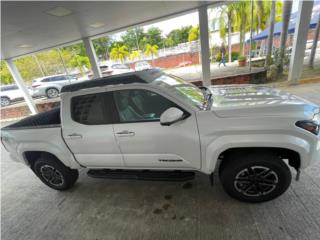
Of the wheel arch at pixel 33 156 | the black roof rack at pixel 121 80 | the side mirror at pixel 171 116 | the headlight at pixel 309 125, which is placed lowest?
the wheel arch at pixel 33 156

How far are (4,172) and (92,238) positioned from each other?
147 inches

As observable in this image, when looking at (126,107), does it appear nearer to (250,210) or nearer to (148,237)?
(148,237)

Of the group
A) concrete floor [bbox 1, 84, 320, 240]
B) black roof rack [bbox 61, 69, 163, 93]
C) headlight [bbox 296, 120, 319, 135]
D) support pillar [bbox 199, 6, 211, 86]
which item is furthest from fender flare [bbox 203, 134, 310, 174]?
support pillar [bbox 199, 6, 211, 86]

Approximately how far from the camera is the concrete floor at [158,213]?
6.68ft

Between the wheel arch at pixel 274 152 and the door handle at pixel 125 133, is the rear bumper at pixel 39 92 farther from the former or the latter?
the wheel arch at pixel 274 152

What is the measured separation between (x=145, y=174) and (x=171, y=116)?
109cm

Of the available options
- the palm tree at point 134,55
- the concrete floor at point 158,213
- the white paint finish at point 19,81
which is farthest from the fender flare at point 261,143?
the palm tree at point 134,55

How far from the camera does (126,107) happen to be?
8.15 ft

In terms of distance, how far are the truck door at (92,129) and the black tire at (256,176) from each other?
4.82 feet

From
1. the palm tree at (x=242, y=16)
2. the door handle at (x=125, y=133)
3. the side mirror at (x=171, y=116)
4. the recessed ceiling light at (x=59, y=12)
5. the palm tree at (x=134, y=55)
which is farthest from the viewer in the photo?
the palm tree at (x=134, y=55)

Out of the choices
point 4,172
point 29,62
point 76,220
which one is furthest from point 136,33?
point 76,220

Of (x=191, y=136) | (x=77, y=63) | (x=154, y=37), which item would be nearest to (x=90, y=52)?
(x=191, y=136)

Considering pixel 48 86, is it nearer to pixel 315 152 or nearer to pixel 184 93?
pixel 184 93

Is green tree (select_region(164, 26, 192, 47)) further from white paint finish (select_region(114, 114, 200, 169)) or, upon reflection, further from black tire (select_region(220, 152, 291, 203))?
black tire (select_region(220, 152, 291, 203))
